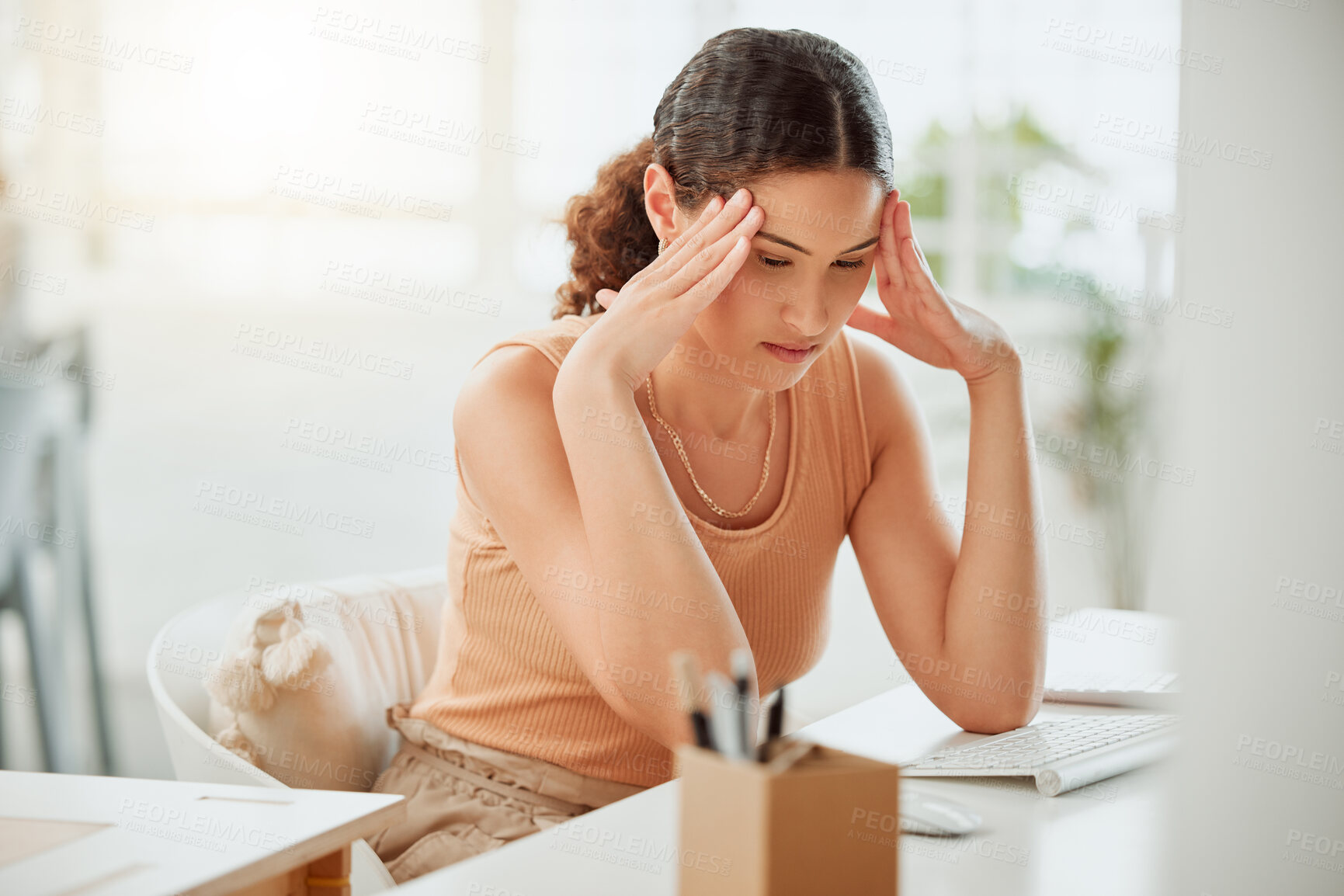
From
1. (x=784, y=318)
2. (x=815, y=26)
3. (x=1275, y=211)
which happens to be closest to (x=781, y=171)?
(x=784, y=318)

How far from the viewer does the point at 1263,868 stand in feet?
1.33

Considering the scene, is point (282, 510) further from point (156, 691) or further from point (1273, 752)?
point (1273, 752)

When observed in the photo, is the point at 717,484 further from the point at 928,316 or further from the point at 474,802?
the point at 474,802

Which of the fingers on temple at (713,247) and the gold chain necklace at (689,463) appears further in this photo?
the gold chain necklace at (689,463)

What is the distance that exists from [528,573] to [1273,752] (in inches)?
30.9

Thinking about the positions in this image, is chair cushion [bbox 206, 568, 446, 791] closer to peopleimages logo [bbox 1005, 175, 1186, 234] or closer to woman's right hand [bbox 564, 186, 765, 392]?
woman's right hand [bbox 564, 186, 765, 392]

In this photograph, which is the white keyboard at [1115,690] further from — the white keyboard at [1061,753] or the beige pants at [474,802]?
the beige pants at [474,802]

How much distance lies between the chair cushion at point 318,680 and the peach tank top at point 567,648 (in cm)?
6

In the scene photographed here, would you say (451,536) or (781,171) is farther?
(451,536)

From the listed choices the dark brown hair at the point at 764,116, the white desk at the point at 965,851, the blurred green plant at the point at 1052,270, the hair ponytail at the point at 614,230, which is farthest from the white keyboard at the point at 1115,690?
the blurred green plant at the point at 1052,270

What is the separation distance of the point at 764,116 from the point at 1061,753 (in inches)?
25.2

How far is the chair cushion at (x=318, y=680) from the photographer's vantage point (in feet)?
3.74

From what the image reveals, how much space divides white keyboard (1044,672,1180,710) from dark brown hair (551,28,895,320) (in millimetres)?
574

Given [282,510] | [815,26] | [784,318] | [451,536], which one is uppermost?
[815,26]
